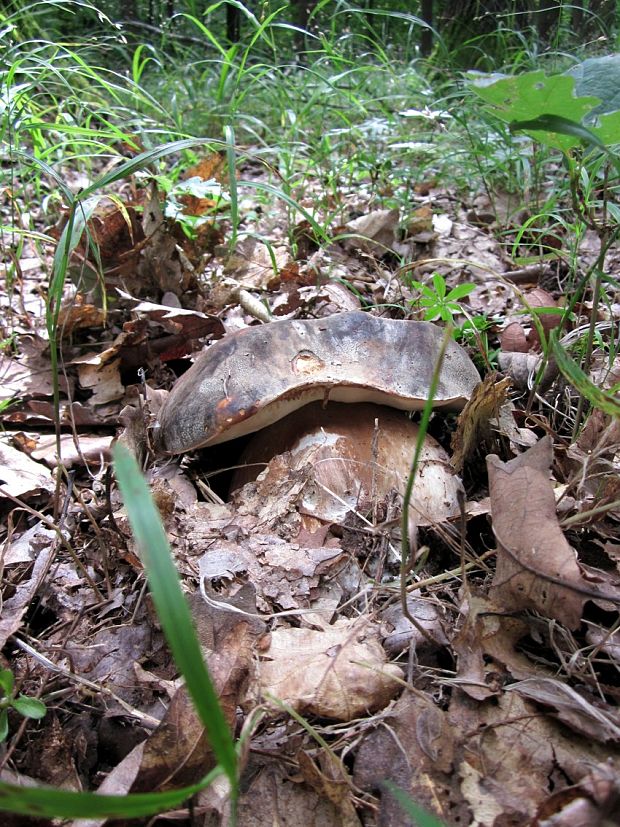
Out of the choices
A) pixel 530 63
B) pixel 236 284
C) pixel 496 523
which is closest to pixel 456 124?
pixel 530 63

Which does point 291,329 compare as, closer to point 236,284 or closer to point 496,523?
point 496,523

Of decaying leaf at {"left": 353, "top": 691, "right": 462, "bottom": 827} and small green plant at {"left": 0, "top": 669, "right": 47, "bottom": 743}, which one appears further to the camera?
small green plant at {"left": 0, "top": 669, "right": 47, "bottom": 743}

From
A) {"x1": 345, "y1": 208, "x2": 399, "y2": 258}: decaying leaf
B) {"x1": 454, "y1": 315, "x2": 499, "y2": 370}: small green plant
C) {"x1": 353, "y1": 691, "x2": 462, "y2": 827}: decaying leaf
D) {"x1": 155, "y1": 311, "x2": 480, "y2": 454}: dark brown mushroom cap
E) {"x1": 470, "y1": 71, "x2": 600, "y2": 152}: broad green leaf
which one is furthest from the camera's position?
{"x1": 345, "y1": 208, "x2": 399, "y2": 258}: decaying leaf

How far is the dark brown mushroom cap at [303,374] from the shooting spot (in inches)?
60.6

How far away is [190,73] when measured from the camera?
635 cm

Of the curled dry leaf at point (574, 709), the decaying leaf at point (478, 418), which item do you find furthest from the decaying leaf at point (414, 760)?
the decaying leaf at point (478, 418)

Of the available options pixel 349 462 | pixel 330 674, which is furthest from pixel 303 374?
pixel 330 674

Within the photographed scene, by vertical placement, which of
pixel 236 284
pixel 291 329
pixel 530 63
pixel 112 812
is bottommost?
pixel 236 284

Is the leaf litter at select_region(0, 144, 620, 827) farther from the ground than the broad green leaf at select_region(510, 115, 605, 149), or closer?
closer

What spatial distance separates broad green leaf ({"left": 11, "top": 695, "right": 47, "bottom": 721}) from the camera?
1.05 m

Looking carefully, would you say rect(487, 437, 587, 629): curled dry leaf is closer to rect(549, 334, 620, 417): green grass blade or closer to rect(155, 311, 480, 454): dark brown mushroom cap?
rect(549, 334, 620, 417): green grass blade

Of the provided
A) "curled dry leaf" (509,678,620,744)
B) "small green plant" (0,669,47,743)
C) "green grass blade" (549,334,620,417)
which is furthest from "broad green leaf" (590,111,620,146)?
"small green plant" (0,669,47,743)

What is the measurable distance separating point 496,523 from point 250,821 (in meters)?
0.70

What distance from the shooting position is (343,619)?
50.1 inches
